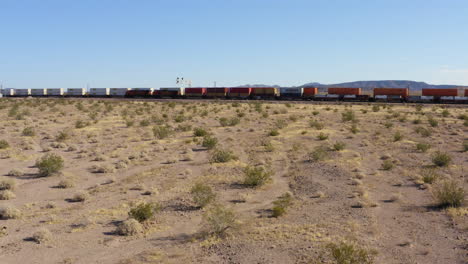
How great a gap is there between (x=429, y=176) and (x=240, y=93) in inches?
2879

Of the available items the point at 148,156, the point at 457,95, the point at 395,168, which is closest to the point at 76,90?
the point at 457,95

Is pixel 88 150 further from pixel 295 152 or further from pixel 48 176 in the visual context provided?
pixel 295 152

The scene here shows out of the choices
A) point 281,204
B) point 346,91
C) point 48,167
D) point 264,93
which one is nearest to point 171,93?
point 264,93

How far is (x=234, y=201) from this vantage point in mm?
13727

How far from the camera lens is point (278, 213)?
11969 mm

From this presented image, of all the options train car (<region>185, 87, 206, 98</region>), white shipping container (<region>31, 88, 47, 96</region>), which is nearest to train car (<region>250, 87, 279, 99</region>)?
train car (<region>185, 87, 206, 98</region>)

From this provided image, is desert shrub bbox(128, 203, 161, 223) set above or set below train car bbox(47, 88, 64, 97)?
below

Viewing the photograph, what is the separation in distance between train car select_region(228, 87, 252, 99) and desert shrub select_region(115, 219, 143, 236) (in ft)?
250

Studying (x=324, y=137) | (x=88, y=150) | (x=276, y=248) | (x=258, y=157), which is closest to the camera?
(x=276, y=248)

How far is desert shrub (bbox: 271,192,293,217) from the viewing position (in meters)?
12.0

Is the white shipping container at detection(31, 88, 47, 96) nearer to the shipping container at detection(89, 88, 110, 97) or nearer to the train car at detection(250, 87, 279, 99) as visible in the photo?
the shipping container at detection(89, 88, 110, 97)

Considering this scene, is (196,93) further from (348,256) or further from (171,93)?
(348,256)

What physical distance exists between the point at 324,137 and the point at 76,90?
341ft

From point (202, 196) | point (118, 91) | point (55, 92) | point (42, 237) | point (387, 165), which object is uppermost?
point (118, 91)
